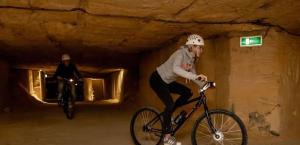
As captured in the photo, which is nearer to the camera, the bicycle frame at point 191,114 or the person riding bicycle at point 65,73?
the bicycle frame at point 191,114

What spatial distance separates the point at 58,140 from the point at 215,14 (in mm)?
3199

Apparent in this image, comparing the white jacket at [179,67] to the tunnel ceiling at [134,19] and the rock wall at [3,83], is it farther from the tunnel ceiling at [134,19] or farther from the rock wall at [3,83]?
the rock wall at [3,83]

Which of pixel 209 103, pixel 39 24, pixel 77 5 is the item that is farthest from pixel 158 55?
pixel 77 5

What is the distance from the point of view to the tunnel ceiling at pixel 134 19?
4164 mm

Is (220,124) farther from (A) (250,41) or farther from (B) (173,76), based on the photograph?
(A) (250,41)

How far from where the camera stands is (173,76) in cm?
451

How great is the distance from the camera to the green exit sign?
17.4ft

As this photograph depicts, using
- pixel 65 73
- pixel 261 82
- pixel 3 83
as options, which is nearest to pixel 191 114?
pixel 261 82

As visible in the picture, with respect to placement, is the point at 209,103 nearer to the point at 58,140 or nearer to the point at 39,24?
the point at 58,140

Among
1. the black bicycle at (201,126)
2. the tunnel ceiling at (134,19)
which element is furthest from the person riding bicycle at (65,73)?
the black bicycle at (201,126)

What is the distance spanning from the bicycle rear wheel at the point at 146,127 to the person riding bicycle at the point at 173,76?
259mm

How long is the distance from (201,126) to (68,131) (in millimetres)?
2736

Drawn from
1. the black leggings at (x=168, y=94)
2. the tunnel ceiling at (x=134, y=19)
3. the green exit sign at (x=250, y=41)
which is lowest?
the black leggings at (x=168, y=94)

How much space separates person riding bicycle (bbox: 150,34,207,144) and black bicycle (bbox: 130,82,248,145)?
0.13 meters
